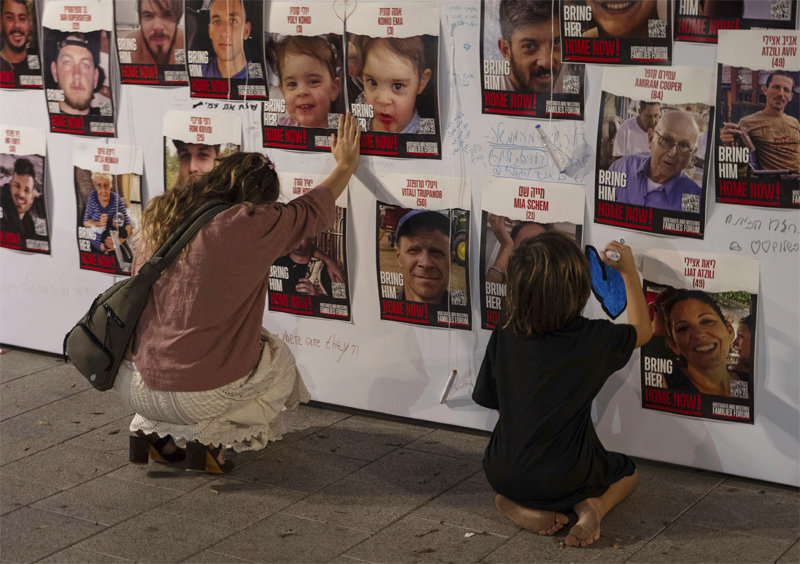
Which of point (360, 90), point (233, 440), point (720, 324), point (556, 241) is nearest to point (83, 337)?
point (233, 440)

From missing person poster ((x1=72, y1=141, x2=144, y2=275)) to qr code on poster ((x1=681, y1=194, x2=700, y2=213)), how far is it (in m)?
2.85

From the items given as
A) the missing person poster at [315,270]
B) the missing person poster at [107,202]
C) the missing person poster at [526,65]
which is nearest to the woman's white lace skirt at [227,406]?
the missing person poster at [315,270]

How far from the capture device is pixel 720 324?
416cm

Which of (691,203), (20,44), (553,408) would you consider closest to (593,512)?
(553,408)

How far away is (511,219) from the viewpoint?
178 inches

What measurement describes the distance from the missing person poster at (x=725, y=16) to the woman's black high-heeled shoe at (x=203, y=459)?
2.52 m

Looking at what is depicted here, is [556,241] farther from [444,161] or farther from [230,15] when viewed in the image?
[230,15]

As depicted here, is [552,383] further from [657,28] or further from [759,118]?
[657,28]

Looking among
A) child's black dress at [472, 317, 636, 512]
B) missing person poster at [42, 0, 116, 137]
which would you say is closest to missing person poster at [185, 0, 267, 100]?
missing person poster at [42, 0, 116, 137]

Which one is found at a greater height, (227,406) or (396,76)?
(396,76)

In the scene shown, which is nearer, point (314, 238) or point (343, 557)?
point (343, 557)

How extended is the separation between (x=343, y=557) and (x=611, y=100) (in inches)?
80.3

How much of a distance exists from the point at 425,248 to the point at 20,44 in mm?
2676

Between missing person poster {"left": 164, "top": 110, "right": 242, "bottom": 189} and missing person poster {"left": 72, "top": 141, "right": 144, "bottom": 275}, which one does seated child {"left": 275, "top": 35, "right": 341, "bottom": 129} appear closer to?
missing person poster {"left": 164, "top": 110, "right": 242, "bottom": 189}
